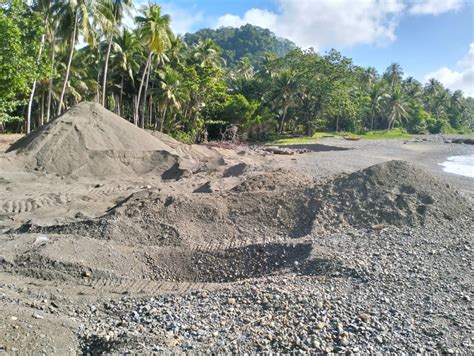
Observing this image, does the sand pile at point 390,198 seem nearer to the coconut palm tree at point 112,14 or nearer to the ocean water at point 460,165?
the ocean water at point 460,165

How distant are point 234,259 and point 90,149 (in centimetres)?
1157

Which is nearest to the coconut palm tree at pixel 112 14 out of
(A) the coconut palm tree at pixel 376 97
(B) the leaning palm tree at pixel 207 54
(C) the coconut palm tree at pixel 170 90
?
(C) the coconut palm tree at pixel 170 90

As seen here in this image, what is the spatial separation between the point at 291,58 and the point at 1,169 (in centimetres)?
3363

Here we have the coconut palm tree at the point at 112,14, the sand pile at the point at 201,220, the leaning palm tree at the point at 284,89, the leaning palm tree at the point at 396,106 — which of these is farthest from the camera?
the leaning palm tree at the point at 396,106

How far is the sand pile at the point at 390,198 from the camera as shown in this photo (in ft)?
33.8

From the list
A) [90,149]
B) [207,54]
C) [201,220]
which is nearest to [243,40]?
[207,54]

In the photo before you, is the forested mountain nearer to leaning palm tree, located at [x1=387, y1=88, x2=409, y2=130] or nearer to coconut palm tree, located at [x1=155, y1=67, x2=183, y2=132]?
leaning palm tree, located at [x1=387, y1=88, x2=409, y2=130]

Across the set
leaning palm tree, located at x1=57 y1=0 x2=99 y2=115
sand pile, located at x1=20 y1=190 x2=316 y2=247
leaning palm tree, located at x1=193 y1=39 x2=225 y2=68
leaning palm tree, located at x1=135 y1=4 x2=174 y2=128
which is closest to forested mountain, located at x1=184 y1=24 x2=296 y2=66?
leaning palm tree, located at x1=193 y1=39 x2=225 y2=68

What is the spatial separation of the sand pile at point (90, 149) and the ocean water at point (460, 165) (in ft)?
54.4

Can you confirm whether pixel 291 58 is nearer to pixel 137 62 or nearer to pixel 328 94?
pixel 328 94

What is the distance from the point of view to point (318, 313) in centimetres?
586

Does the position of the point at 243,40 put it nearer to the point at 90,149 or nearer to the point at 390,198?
the point at 90,149

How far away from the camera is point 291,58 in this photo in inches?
1718

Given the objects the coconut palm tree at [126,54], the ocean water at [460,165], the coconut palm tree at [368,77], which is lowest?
the ocean water at [460,165]
